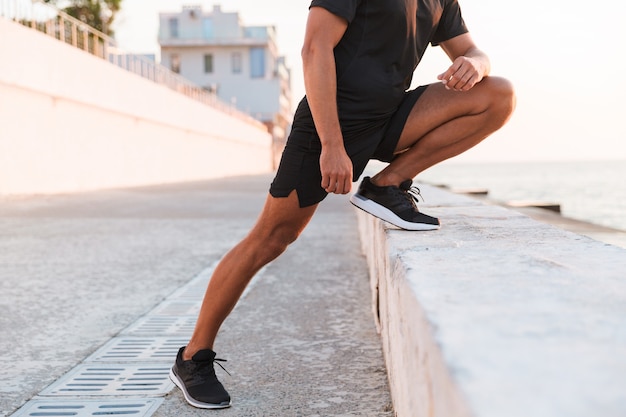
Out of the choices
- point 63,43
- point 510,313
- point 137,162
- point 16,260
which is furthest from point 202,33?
point 510,313

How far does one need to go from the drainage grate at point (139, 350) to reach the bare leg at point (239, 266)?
1.87 feet

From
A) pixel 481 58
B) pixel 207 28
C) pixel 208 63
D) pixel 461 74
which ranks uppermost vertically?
pixel 207 28

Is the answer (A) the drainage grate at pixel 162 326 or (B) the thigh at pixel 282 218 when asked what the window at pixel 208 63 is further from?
(B) the thigh at pixel 282 218

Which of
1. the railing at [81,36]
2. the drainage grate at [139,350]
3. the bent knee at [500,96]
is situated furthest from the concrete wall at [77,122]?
the bent knee at [500,96]

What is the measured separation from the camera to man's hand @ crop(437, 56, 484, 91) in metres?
2.92

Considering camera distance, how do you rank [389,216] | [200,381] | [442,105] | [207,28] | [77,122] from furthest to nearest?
[207,28] → [77,122] → [442,105] → [389,216] → [200,381]

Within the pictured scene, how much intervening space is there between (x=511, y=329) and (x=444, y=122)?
6.76ft

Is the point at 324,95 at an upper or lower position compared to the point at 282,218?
upper

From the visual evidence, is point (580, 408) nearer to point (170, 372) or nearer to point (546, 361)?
point (546, 361)

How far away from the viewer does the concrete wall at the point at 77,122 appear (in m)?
15.2

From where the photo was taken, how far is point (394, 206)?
122 inches

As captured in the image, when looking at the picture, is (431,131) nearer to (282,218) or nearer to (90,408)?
(282,218)

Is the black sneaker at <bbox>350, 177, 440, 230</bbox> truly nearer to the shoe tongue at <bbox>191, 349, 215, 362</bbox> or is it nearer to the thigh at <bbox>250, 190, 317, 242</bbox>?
the thigh at <bbox>250, 190, 317, 242</bbox>

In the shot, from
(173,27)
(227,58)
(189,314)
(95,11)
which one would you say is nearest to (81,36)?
(189,314)
